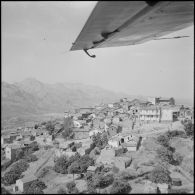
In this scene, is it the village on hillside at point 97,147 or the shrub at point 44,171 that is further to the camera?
the shrub at point 44,171

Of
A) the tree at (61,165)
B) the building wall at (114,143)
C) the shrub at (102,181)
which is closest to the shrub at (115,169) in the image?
the tree at (61,165)

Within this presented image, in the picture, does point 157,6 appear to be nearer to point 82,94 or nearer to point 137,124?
point 137,124

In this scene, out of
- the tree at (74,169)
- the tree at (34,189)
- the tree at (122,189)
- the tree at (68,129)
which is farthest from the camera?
the tree at (68,129)

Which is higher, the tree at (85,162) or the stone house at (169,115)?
the stone house at (169,115)

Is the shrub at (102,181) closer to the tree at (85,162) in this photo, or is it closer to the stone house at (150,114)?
the tree at (85,162)

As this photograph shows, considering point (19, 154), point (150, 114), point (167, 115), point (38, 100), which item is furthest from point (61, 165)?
point (38, 100)

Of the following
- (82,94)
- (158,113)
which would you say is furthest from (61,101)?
(158,113)

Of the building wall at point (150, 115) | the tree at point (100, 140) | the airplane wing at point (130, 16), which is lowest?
the tree at point (100, 140)

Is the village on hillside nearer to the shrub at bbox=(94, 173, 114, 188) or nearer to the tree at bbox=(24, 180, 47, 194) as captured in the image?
the tree at bbox=(24, 180, 47, 194)
